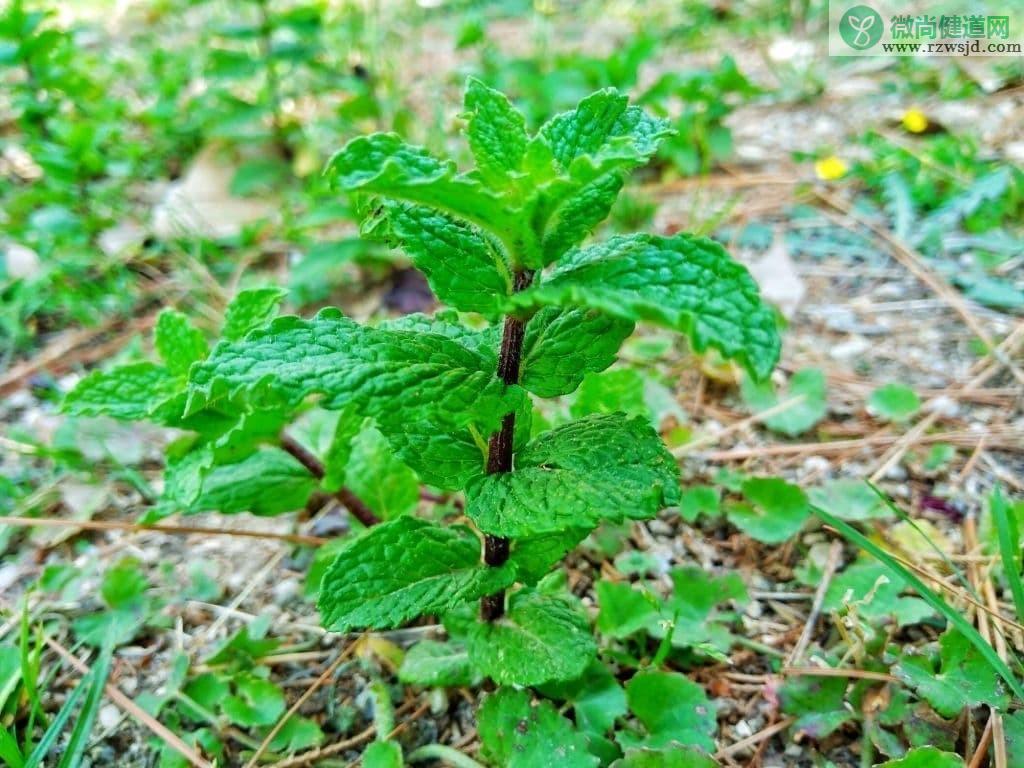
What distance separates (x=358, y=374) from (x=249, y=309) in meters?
0.49

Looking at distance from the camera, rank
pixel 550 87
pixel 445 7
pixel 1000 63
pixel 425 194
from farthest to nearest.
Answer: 1. pixel 445 7
2. pixel 1000 63
3. pixel 550 87
4. pixel 425 194

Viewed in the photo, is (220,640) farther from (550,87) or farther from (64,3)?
(64,3)

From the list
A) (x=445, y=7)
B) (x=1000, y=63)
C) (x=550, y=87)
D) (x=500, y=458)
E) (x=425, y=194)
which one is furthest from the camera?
(x=445, y=7)

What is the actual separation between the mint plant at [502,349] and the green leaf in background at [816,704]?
0.37 meters

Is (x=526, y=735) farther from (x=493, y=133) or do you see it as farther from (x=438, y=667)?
(x=493, y=133)

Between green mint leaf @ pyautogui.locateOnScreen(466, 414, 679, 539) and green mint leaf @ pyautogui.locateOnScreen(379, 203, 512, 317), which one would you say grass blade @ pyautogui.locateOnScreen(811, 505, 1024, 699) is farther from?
green mint leaf @ pyautogui.locateOnScreen(379, 203, 512, 317)

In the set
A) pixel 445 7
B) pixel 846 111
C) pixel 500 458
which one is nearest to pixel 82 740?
pixel 500 458

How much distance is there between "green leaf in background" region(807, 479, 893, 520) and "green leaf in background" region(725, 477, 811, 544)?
3.8 inches

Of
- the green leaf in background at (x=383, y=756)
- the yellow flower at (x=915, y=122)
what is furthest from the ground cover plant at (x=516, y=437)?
the yellow flower at (x=915, y=122)

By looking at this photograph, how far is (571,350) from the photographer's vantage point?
1000 millimetres

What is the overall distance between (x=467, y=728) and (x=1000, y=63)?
10.6ft

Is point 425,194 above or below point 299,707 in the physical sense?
→ above

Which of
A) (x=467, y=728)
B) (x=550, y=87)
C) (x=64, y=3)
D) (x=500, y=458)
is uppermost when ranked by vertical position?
(x=64, y=3)

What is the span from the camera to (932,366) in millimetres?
2035
